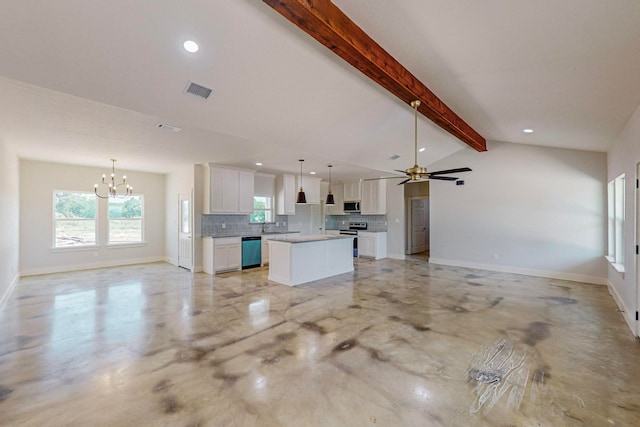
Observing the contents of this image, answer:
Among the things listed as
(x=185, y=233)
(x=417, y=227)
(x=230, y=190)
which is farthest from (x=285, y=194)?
(x=417, y=227)

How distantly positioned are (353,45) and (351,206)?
24.5ft

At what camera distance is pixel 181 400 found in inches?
85.2

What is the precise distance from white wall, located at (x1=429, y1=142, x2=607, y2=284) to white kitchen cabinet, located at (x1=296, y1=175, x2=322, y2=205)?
3.45m

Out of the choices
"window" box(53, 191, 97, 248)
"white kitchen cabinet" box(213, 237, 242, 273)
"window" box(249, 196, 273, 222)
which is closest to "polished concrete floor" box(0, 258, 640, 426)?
"white kitchen cabinet" box(213, 237, 242, 273)

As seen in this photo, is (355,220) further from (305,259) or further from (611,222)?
(611,222)

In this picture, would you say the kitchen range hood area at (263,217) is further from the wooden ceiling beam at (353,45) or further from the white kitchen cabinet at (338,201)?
the wooden ceiling beam at (353,45)

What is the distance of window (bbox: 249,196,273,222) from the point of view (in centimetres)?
814

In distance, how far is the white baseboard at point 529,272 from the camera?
585 centimetres

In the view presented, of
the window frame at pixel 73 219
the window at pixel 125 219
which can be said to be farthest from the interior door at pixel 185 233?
the window frame at pixel 73 219

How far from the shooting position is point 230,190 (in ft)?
23.2

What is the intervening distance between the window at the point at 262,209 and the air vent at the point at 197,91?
4.87 meters

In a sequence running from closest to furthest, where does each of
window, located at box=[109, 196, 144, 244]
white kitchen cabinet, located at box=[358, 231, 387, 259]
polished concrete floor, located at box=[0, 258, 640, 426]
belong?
polished concrete floor, located at box=[0, 258, 640, 426] → window, located at box=[109, 196, 144, 244] → white kitchen cabinet, located at box=[358, 231, 387, 259]

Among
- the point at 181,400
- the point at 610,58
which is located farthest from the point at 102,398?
the point at 610,58

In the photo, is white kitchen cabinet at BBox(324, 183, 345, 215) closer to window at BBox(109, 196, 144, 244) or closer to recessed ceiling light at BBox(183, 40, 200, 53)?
window at BBox(109, 196, 144, 244)
